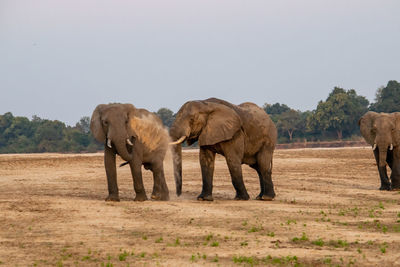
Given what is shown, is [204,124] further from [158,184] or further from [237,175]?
[158,184]

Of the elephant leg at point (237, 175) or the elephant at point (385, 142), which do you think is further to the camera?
the elephant at point (385, 142)

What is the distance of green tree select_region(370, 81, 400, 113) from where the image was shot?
93.9 m

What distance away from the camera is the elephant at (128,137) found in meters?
Answer: 18.3

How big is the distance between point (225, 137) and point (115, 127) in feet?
10.8

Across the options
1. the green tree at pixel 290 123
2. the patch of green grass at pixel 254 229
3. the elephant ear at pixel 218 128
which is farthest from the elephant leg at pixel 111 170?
the green tree at pixel 290 123

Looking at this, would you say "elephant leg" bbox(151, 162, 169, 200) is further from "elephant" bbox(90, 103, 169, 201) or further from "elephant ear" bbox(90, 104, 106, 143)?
"elephant ear" bbox(90, 104, 106, 143)

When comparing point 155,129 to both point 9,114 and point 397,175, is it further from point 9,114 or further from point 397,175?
point 9,114

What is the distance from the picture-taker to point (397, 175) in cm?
2527

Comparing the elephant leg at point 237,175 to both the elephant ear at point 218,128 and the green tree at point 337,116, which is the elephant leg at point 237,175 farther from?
the green tree at point 337,116

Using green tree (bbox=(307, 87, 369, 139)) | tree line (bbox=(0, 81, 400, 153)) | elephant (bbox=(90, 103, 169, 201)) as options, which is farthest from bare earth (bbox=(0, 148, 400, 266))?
green tree (bbox=(307, 87, 369, 139))

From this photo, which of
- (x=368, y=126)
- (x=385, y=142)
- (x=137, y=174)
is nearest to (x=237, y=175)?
(x=137, y=174)

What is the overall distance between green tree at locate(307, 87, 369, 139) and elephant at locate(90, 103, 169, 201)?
2955 inches

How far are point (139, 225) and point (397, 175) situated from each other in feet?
43.5

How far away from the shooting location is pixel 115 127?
1823cm
